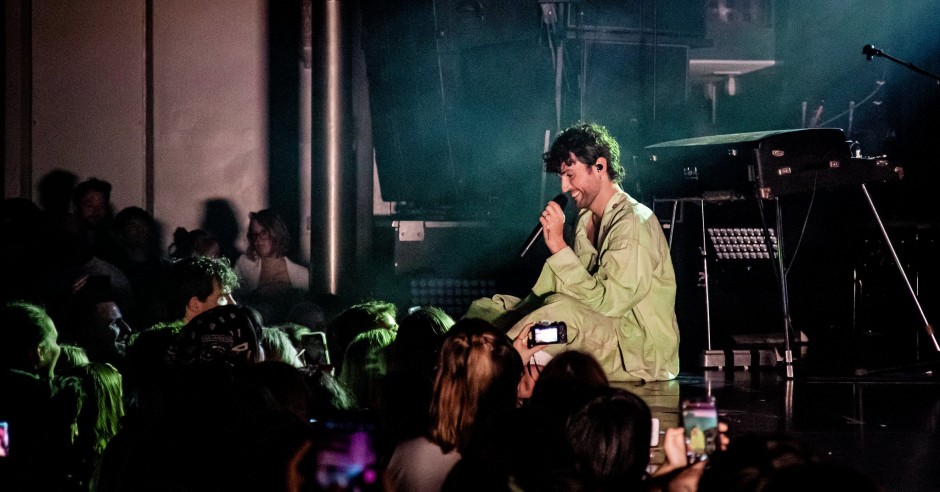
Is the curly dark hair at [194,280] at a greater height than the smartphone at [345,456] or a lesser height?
greater

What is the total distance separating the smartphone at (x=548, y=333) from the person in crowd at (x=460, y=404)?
4.79ft

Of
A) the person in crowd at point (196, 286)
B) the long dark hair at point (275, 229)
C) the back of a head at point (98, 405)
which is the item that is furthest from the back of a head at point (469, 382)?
the long dark hair at point (275, 229)

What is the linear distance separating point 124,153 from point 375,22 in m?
2.19

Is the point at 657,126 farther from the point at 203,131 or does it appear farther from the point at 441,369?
the point at 441,369

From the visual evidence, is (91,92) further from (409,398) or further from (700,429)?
(700,429)

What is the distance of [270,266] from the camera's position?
24.2 feet

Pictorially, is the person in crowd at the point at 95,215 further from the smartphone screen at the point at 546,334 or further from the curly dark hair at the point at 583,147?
the smartphone screen at the point at 546,334

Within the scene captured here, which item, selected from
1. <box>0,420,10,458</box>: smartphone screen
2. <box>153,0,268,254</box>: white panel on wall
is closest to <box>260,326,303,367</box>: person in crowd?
<box>0,420,10,458</box>: smartphone screen

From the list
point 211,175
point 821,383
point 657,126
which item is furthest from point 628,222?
point 211,175

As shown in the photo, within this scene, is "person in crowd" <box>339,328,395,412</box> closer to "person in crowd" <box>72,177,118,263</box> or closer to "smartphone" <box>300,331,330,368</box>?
"smartphone" <box>300,331,330,368</box>

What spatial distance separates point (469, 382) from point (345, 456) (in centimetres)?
37

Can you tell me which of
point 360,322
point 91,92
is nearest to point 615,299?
point 360,322

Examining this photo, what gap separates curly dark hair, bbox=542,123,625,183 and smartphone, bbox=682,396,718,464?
2.27 metres

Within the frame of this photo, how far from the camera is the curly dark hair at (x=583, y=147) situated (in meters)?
4.68
